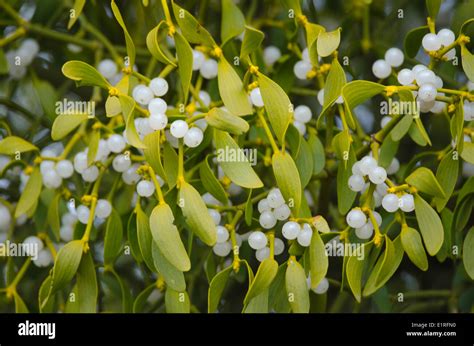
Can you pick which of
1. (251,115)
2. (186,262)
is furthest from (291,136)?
(186,262)

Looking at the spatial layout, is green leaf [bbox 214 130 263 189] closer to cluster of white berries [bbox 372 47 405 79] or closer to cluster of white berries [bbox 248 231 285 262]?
cluster of white berries [bbox 248 231 285 262]

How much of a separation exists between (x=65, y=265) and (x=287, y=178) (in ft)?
0.62

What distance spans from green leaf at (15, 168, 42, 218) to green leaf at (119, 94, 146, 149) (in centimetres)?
16

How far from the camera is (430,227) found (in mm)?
565

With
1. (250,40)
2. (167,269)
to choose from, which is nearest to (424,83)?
(250,40)

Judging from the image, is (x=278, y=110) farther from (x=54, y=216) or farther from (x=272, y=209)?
(x=54, y=216)

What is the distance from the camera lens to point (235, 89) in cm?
59

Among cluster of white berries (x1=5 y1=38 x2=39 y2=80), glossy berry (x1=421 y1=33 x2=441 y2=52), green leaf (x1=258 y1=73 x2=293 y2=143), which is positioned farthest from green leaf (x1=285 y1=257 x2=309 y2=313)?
cluster of white berries (x1=5 y1=38 x2=39 y2=80)

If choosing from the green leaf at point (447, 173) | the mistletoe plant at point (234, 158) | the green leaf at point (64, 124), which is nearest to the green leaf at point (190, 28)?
the mistletoe plant at point (234, 158)

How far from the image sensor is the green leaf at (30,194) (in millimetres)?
672

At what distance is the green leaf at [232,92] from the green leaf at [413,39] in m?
0.16

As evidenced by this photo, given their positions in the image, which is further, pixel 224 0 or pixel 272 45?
pixel 272 45

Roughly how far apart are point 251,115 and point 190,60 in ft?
0.27
